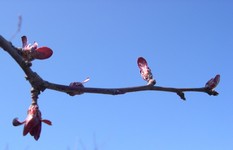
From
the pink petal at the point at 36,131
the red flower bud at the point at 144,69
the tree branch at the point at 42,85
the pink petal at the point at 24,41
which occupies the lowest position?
the pink petal at the point at 36,131

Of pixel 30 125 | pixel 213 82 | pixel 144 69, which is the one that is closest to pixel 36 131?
pixel 30 125

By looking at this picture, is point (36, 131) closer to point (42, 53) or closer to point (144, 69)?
point (42, 53)

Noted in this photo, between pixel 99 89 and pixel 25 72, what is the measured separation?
34 cm

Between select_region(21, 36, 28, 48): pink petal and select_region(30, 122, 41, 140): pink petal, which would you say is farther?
select_region(21, 36, 28, 48): pink petal

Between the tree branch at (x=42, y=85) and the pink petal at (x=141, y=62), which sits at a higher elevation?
the pink petal at (x=141, y=62)

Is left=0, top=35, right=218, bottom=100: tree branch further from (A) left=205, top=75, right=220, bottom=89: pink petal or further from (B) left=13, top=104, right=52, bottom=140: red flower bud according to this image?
(A) left=205, top=75, right=220, bottom=89: pink petal

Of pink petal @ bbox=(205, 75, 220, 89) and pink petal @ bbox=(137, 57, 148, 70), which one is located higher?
pink petal @ bbox=(137, 57, 148, 70)

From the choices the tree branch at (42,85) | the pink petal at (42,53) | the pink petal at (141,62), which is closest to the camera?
the tree branch at (42,85)

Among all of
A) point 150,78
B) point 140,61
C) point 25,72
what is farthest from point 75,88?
point 140,61

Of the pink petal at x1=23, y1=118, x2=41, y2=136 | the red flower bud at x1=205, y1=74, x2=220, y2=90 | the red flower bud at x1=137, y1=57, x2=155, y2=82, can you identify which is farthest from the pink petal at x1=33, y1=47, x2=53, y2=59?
the red flower bud at x1=205, y1=74, x2=220, y2=90

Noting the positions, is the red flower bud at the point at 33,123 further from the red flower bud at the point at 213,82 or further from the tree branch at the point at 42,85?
the red flower bud at the point at 213,82

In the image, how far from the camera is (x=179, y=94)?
76.1 inches

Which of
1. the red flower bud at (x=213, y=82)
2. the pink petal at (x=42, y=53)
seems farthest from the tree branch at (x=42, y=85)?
the red flower bud at (x=213, y=82)

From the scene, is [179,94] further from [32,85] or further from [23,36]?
[23,36]
